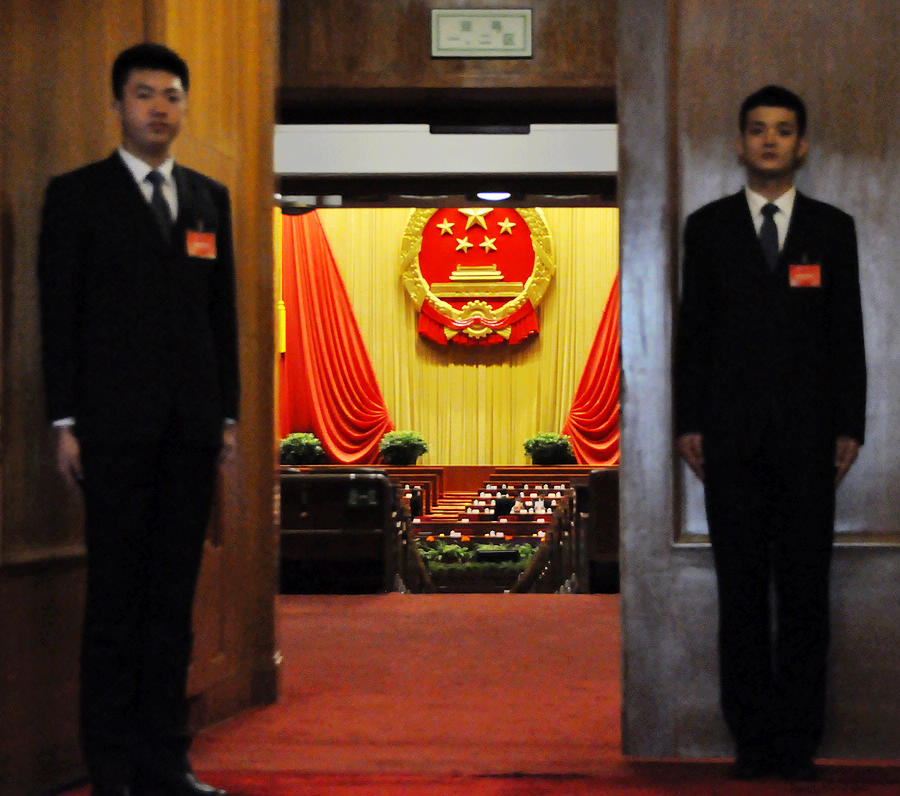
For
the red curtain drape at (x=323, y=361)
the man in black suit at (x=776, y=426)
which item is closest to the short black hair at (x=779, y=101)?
the man in black suit at (x=776, y=426)

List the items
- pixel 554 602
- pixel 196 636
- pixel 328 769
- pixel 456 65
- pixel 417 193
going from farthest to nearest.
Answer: pixel 417 193
pixel 554 602
pixel 456 65
pixel 196 636
pixel 328 769

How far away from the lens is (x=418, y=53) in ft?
15.1

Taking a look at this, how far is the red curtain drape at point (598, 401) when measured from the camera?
44.8 feet

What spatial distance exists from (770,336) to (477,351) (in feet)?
40.4

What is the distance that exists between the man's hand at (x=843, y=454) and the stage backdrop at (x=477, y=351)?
11.9 meters

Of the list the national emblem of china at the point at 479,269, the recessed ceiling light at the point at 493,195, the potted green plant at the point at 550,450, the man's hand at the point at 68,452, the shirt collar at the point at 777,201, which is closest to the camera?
the man's hand at the point at 68,452

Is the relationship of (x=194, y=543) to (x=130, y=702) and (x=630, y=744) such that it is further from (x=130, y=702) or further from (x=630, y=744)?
(x=630, y=744)

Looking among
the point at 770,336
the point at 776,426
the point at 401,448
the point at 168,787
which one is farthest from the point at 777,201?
the point at 401,448

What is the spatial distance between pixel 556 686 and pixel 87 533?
173cm

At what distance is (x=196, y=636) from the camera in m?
2.66

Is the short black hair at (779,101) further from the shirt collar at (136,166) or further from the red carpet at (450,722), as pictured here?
the red carpet at (450,722)

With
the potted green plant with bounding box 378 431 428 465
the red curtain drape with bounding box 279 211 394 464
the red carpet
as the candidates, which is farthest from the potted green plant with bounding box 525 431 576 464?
the red carpet

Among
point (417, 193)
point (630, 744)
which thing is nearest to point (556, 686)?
point (630, 744)

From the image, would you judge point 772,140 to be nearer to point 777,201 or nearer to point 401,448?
point 777,201
